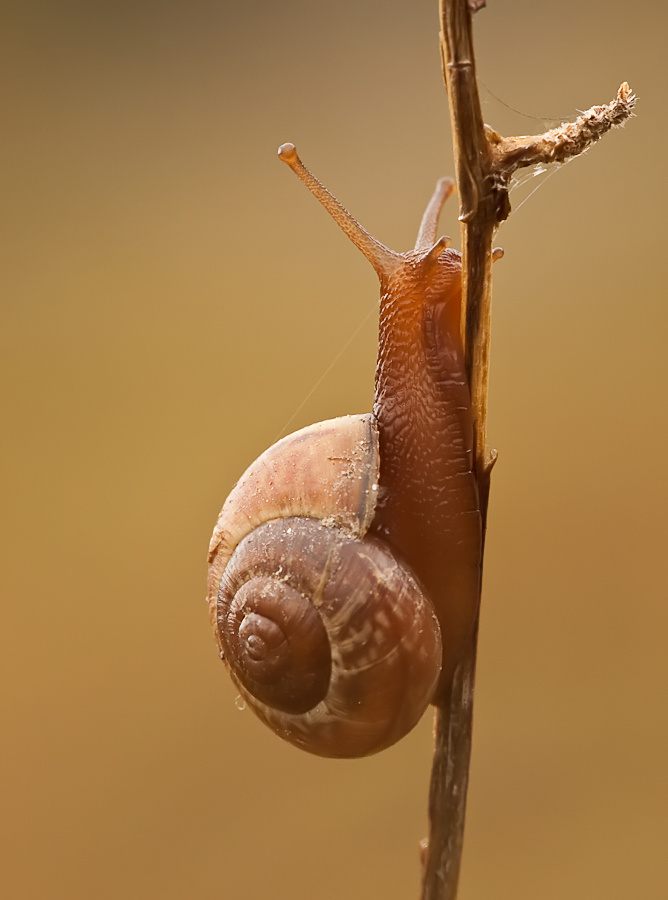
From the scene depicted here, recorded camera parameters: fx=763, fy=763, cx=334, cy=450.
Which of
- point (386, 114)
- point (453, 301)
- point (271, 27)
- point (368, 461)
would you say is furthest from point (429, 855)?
point (271, 27)

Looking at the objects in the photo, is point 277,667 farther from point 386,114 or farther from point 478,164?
point 386,114

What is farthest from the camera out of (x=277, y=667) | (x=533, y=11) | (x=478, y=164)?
(x=533, y=11)

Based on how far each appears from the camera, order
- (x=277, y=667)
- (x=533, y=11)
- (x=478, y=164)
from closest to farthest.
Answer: (x=478, y=164)
(x=277, y=667)
(x=533, y=11)

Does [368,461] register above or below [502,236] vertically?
below

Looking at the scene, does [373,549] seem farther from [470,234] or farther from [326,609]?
[470,234]

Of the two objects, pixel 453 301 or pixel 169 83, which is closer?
pixel 453 301

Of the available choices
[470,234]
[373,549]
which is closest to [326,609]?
[373,549]
